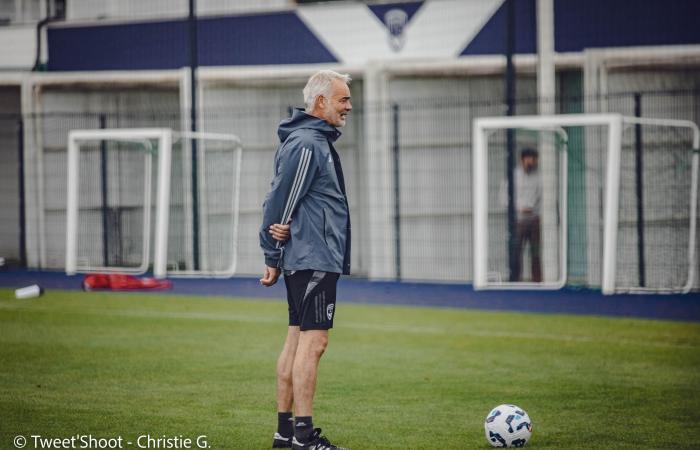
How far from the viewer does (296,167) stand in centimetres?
662

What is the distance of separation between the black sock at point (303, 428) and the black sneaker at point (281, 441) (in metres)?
0.28

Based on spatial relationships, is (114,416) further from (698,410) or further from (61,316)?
(61,316)

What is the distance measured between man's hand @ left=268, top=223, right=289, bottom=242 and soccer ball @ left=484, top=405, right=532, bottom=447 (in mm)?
1630

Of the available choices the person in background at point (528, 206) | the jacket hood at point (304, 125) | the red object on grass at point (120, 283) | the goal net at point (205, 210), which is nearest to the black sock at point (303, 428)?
the jacket hood at point (304, 125)

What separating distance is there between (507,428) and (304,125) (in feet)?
6.81

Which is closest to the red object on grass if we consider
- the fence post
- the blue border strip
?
the blue border strip

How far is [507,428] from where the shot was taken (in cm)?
696

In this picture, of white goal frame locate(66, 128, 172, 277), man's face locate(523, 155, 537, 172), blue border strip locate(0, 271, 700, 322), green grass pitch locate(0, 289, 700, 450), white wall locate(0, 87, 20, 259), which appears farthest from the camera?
white wall locate(0, 87, 20, 259)

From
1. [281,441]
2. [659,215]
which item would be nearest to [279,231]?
[281,441]

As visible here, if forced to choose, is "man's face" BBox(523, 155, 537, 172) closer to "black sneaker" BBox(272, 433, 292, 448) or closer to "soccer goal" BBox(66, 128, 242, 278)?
"soccer goal" BBox(66, 128, 242, 278)

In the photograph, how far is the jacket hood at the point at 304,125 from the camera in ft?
22.2

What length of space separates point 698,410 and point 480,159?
29.8ft

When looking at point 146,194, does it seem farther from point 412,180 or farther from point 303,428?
point 303,428

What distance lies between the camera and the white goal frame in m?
19.2
